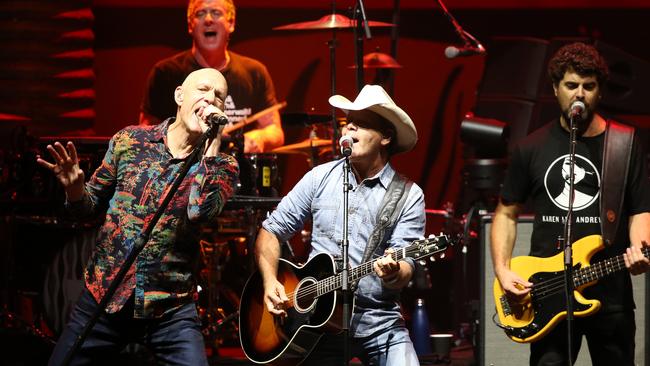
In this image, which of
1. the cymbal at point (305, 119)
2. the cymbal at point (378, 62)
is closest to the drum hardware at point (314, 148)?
the cymbal at point (305, 119)

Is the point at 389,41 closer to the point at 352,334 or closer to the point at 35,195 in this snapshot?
the point at 35,195

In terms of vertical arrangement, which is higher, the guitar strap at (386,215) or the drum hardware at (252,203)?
the guitar strap at (386,215)

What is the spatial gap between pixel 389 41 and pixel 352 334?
21.8 feet

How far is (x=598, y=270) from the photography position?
18.5 ft

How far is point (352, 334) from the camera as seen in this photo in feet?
18.2

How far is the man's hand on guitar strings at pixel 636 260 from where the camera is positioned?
547 centimetres

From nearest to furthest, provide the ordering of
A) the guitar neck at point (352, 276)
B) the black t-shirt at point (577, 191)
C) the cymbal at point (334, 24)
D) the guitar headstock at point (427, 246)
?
the guitar headstock at point (427, 246), the guitar neck at point (352, 276), the black t-shirt at point (577, 191), the cymbal at point (334, 24)

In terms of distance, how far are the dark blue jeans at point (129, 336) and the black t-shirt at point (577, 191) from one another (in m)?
2.09

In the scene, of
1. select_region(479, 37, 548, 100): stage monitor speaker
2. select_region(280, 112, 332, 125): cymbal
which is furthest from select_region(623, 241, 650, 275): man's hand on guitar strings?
select_region(479, 37, 548, 100): stage monitor speaker

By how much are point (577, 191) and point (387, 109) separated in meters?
1.19

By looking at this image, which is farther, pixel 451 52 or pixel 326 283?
pixel 451 52

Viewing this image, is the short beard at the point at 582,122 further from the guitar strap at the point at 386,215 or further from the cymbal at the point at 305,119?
the cymbal at the point at 305,119

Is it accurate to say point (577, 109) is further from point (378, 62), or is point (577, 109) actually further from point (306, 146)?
point (306, 146)

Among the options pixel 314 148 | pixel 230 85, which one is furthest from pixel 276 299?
pixel 230 85
